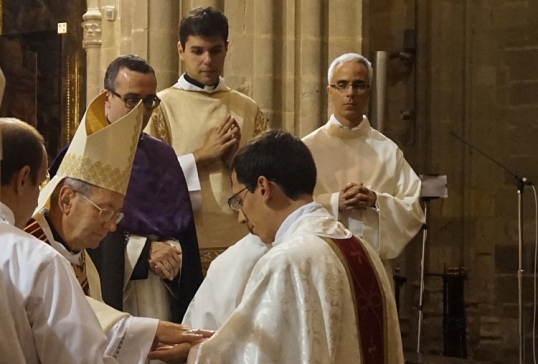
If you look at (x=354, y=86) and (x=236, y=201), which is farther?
(x=354, y=86)

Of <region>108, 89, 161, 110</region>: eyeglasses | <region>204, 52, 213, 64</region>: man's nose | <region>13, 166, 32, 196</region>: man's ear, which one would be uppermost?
<region>204, 52, 213, 64</region>: man's nose

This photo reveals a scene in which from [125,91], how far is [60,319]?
1.87 m

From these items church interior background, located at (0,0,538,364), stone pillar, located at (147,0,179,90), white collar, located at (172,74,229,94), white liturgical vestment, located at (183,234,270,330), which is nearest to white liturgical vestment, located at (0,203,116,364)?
white liturgical vestment, located at (183,234,270,330)

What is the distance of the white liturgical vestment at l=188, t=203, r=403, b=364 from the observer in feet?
9.79

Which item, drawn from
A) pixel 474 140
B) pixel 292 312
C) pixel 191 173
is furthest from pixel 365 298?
pixel 474 140

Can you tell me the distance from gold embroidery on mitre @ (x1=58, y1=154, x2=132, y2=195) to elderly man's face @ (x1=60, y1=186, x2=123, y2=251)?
3 cm

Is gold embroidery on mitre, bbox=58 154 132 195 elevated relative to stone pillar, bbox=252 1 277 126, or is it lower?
lower

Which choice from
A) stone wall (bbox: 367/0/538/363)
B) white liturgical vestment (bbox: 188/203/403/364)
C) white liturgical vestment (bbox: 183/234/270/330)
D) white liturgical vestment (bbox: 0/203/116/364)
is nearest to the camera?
white liturgical vestment (bbox: 0/203/116/364)

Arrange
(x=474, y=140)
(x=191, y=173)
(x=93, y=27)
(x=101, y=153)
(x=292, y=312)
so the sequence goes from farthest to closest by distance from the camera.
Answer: (x=474, y=140) < (x=93, y=27) < (x=191, y=173) < (x=101, y=153) < (x=292, y=312)

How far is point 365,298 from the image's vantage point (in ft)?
10.5

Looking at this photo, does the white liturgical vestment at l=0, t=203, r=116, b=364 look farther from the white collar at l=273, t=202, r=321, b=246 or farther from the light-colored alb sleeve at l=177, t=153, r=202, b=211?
the light-colored alb sleeve at l=177, t=153, r=202, b=211

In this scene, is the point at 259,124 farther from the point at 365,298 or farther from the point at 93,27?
the point at 93,27

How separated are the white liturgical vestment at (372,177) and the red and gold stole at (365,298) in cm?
172

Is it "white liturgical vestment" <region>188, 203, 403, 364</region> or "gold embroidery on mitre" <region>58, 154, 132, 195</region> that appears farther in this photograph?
"gold embroidery on mitre" <region>58, 154, 132, 195</region>
